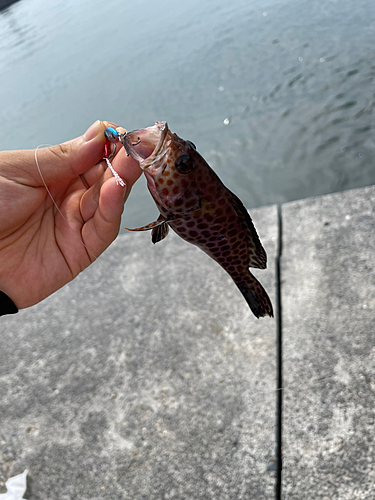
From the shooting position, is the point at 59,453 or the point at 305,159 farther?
the point at 305,159

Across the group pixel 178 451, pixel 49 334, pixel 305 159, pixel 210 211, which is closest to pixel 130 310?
pixel 49 334

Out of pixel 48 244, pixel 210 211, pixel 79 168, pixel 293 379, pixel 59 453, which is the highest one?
pixel 79 168

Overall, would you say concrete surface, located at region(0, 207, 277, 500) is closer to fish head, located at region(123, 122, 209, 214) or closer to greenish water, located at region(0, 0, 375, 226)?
fish head, located at region(123, 122, 209, 214)

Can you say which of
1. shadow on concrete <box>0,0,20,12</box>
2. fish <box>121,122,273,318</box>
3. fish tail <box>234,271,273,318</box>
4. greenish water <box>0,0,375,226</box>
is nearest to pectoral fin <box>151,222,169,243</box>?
fish <box>121,122,273,318</box>

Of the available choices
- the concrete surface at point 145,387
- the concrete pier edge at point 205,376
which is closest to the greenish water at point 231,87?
the concrete pier edge at point 205,376

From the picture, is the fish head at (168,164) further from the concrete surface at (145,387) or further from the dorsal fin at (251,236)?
the concrete surface at (145,387)

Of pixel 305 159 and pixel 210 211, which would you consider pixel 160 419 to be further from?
pixel 305 159
